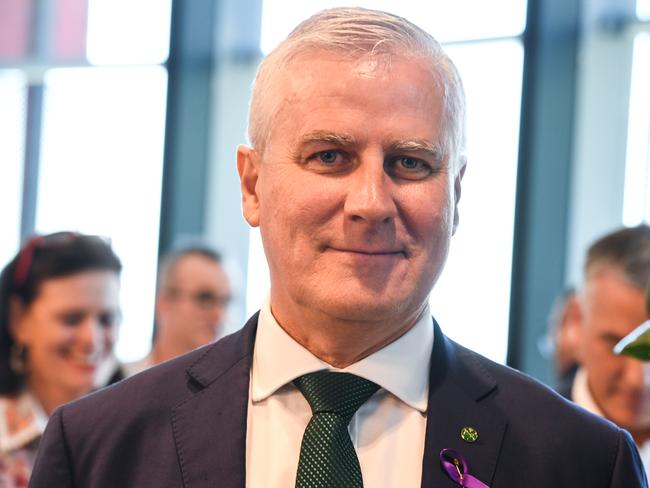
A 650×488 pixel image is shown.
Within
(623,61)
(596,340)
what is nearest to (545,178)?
(623,61)

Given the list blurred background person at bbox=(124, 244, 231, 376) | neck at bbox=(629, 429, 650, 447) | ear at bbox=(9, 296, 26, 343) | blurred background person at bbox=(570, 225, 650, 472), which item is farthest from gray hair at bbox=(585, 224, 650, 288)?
blurred background person at bbox=(124, 244, 231, 376)

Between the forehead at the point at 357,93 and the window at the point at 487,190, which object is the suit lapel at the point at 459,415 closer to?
the forehead at the point at 357,93

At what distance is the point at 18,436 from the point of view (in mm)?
3928

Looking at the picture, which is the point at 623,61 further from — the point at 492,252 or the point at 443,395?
the point at 443,395

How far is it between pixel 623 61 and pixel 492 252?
1.33 m

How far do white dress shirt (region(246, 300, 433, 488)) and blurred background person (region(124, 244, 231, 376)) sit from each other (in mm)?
3596

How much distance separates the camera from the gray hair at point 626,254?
3678 millimetres

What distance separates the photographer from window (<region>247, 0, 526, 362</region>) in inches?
288

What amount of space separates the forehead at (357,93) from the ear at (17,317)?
2218mm

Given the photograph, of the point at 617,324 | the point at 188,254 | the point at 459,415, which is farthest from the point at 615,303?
the point at 188,254

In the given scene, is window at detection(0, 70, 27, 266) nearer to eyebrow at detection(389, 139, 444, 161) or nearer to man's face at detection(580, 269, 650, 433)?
man's face at detection(580, 269, 650, 433)

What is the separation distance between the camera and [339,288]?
2166mm

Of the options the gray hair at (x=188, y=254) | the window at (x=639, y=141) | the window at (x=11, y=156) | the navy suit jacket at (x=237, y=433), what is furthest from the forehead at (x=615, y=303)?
the window at (x=11, y=156)

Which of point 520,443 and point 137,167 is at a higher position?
point 137,167
